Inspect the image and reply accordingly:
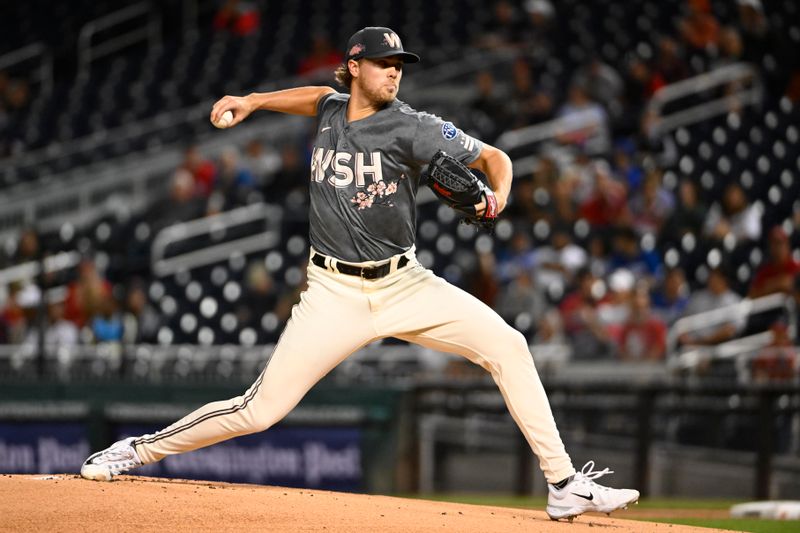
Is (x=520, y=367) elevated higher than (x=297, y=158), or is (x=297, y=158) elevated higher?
(x=297, y=158)

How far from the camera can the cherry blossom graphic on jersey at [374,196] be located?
5.31 meters

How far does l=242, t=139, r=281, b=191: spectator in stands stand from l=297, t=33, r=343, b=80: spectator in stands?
1.76 metres

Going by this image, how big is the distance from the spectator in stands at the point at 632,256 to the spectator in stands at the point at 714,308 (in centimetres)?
71

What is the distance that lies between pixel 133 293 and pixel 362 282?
732 centimetres

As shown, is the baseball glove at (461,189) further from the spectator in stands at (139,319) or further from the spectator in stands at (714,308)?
the spectator in stands at (139,319)

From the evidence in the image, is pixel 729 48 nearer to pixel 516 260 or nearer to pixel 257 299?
pixel 516 260

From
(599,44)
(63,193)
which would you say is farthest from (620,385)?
(63,193)

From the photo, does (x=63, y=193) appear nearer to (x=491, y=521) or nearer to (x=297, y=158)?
(x=297, y=158)

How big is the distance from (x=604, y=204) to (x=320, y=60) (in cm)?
548

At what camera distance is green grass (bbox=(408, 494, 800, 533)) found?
23.2ft

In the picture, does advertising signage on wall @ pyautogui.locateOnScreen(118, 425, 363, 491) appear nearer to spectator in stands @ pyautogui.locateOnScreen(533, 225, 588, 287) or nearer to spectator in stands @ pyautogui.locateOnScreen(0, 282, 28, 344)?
spectator in stands @ pyautogui.locateOnScreen(0, 282, 28, 344)

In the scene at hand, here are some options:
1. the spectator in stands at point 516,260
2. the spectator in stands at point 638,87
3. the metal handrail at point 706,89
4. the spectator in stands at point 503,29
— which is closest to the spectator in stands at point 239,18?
the spectator in stands at point 503,29

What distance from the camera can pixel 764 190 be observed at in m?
13.8

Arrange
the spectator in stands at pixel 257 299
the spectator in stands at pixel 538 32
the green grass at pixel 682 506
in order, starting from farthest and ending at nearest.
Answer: the spectator in stands at pixel 538 32 → the spectator in stands at pixel 257 299 → the green grass at pixel 682 506
